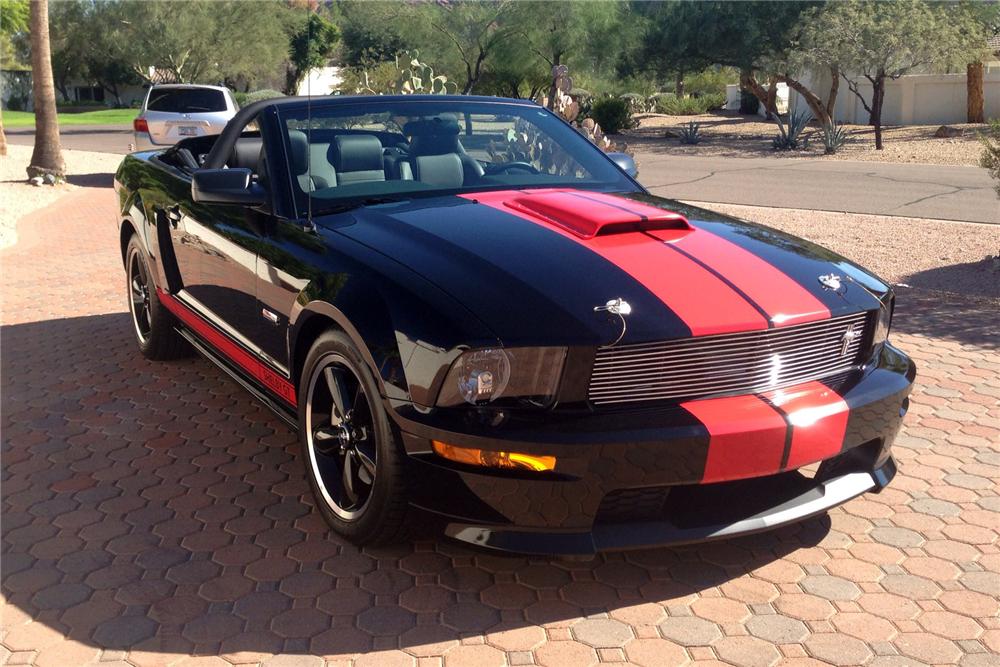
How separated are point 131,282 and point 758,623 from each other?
15.7 ft

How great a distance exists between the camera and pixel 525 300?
320cm

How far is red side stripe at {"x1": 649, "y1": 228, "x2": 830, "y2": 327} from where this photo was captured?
3.33 m

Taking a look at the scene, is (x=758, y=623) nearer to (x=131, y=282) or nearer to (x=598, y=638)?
(x=598, y=638)

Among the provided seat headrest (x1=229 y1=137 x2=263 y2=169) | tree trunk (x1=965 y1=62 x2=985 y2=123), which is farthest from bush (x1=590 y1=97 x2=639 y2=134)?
seat headrest (x1=229 y1=137 x2=263 y2=169)

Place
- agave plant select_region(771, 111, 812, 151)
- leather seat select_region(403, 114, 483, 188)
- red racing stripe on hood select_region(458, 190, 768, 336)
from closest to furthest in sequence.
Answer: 1. red racing stripe on hood select_region(458, 190, 768, 336)
2. leather seat select_region(403, 114, 483, 188)
3. agave plant select_region(771, 111, 812, 151)

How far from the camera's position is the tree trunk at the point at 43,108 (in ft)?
57.1

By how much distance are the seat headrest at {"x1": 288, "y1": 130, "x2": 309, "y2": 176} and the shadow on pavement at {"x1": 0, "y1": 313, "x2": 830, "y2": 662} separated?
53.8 inches

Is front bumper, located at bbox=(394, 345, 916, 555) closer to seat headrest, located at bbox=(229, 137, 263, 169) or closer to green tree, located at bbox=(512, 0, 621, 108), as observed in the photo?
seat headrest, located at bbox=(229, 137, 263, 169)

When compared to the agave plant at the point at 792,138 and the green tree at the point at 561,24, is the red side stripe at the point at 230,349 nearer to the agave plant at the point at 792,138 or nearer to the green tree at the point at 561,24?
the agave plant at the point at 792,138

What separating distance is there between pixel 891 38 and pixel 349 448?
80.7ft

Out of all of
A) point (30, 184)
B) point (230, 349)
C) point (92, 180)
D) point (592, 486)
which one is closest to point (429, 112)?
point (230, 349)

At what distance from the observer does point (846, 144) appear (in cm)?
2803

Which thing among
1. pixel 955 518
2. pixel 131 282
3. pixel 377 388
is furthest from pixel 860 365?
pixel 131 282

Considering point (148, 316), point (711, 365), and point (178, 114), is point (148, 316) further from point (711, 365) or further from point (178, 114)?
point (178, 114)
